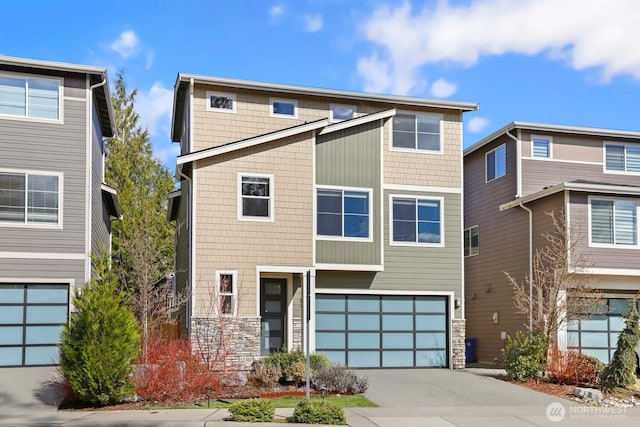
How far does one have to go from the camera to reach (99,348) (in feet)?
48.3

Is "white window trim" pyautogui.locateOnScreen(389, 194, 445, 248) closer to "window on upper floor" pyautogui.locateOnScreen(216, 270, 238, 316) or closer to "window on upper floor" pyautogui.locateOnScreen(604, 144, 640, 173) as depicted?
"window on upper floor" pyautogui.locateOnScreen(216, 270, 238, 316)

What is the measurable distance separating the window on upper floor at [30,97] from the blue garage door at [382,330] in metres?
9.09

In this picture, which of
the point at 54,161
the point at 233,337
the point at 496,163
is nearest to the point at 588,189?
the point at 496,163

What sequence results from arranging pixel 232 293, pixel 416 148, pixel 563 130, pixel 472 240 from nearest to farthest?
pixel 232 293 < pixel 416 148 < pixel 563 130 < pixel 472 240

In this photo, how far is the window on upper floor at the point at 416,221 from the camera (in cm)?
2250

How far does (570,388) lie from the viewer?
18.7 meters

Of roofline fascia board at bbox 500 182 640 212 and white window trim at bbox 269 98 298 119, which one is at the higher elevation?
white window trim at bbox 269 98 298 119

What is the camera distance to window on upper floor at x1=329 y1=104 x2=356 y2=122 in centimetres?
2300

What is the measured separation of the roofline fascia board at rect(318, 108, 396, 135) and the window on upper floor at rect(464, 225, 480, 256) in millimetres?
8105

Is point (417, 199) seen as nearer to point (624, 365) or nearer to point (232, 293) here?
point (232, 293)

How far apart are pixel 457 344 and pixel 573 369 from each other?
4.06 meters

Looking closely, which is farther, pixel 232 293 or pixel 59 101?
pixel 232 293

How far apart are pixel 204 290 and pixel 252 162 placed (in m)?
3.76

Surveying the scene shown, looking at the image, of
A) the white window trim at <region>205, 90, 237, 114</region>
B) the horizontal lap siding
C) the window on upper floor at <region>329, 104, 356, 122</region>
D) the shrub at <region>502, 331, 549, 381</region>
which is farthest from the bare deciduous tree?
the horizontal lap siding
